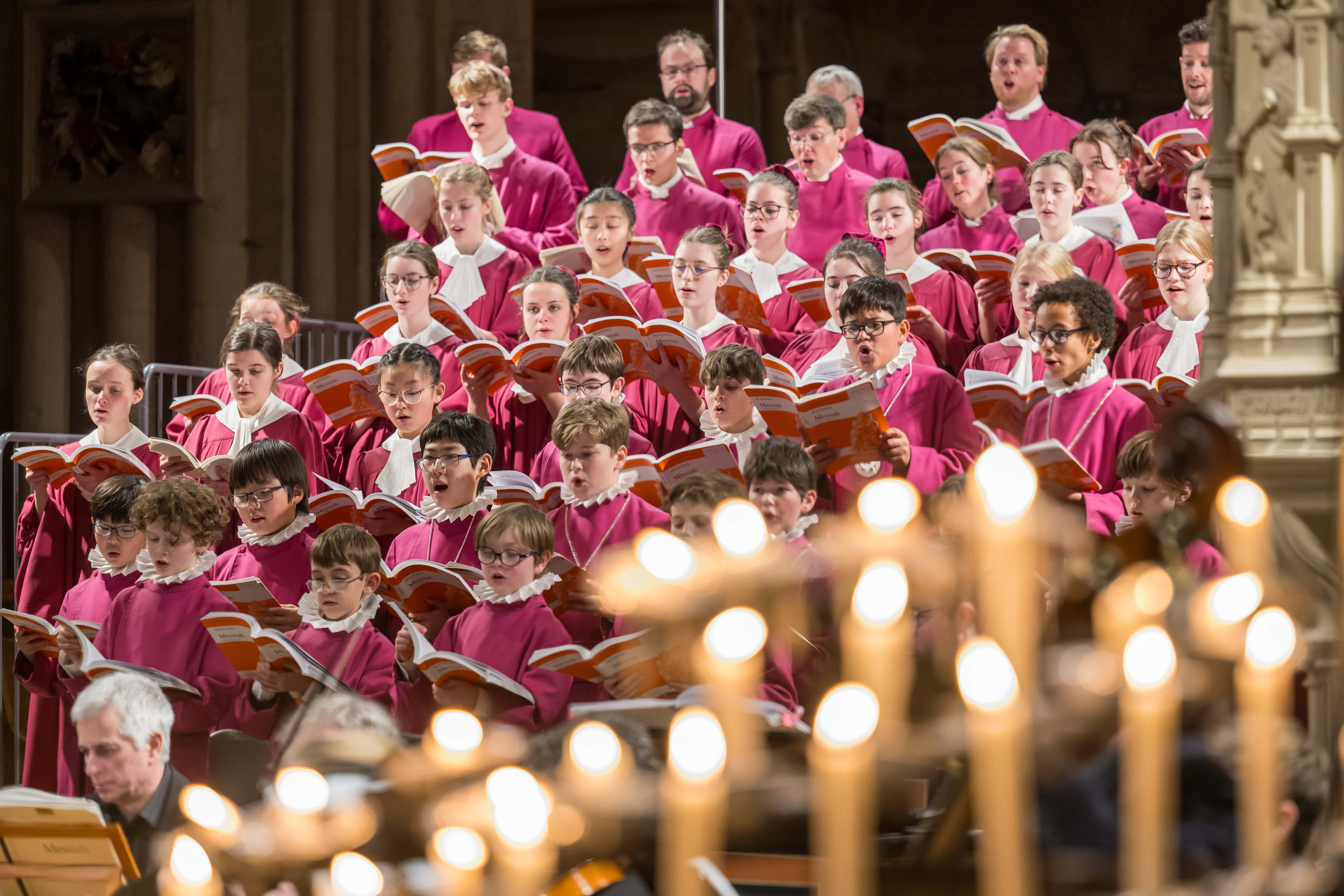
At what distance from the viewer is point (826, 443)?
4.24m

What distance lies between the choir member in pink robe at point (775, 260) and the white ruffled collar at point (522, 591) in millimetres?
1928

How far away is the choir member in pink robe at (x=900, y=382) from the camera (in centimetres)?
477

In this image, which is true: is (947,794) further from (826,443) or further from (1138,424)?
(1138,424)

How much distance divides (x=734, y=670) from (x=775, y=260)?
17.9 ft

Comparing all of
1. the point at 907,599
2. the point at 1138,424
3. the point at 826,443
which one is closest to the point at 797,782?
the point at 907,599

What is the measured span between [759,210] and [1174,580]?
5.00 m

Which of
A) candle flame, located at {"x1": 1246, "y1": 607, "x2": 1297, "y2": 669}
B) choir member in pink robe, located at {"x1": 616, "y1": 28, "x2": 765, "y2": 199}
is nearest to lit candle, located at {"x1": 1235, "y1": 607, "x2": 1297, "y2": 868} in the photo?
candle flame, located at {"x1": 1246, "y1": 607, "x2": 1297, "y2": 669}

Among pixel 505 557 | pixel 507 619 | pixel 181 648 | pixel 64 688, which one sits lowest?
pixel 64 688

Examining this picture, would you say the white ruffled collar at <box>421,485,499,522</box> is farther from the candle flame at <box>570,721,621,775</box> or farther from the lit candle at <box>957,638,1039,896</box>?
the lit candle at <box>957,638,1039,896</box>

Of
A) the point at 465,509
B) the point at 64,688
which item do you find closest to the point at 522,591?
the point at 465,509

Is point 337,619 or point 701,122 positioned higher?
point 701,122

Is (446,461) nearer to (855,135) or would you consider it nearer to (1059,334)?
(1059,334)

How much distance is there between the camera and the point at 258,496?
4.89 meters

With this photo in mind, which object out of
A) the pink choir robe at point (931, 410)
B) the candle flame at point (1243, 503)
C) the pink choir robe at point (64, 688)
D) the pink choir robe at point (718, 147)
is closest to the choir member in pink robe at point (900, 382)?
the pink choir robe at point (931, 410)
